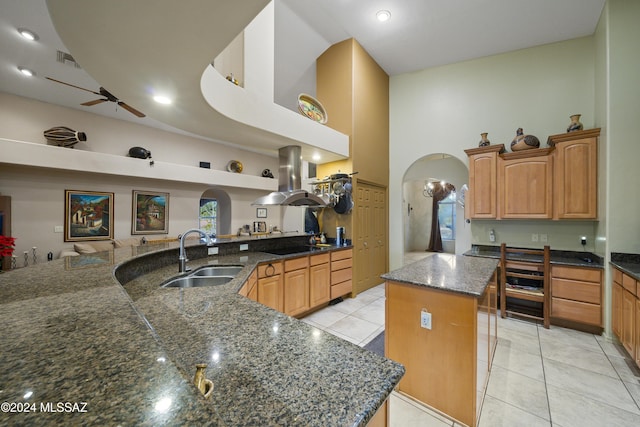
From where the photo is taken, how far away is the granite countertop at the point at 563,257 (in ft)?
9.44

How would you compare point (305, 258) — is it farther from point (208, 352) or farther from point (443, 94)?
point (443, 94)

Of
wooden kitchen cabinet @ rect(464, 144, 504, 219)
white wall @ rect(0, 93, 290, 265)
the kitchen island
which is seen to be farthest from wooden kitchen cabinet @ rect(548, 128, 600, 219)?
white wall @ rect(0, 93, 290, 265)

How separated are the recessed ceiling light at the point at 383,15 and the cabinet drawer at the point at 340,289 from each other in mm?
4013

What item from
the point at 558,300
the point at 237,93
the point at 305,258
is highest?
the point at 237,93

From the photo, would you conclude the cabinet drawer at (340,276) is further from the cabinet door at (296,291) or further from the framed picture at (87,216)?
the framed picture at (87,216)

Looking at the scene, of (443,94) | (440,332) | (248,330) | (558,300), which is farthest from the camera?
(443,94)

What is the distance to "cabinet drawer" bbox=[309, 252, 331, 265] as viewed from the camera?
132 inches

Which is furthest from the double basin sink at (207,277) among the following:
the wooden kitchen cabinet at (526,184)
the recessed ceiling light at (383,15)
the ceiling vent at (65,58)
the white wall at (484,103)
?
the recessed ceiling light at (383,15)

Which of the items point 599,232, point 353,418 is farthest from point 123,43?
point 599,232

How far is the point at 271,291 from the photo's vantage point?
2758 mm

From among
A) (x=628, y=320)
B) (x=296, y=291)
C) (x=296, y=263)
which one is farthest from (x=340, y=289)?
(x=628, y=320)

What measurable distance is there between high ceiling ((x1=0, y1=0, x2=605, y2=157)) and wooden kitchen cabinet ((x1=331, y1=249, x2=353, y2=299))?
8.04 feet

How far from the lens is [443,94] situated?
446cm

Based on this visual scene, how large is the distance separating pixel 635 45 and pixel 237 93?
4.29m
